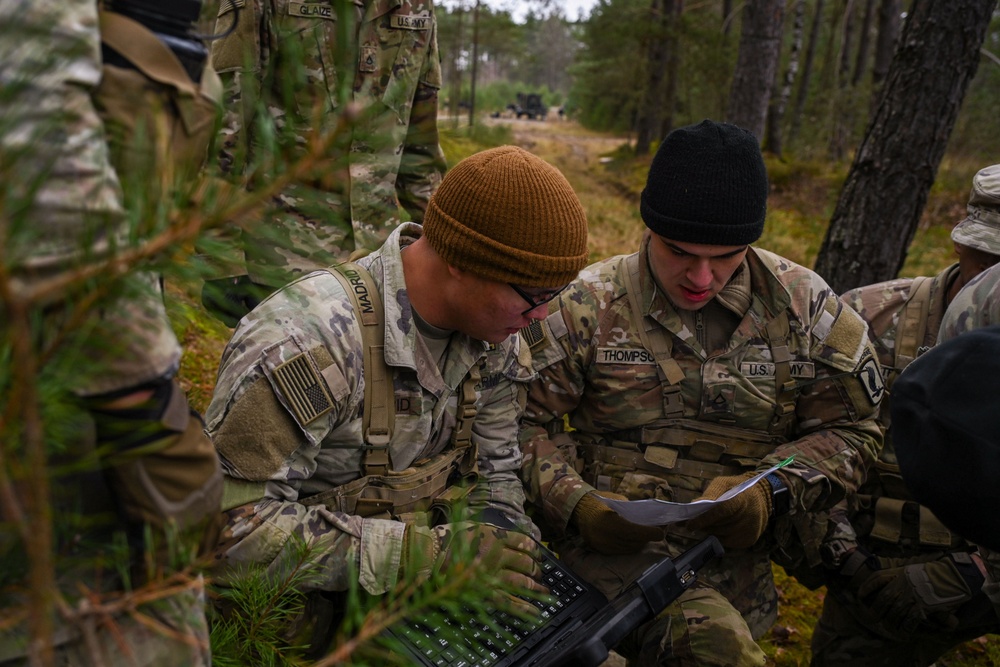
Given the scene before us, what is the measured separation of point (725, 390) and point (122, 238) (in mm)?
2179

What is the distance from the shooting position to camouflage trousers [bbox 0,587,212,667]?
819 millimetres

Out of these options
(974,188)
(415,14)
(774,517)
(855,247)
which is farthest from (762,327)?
(855,247)

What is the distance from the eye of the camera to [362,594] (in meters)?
1.79

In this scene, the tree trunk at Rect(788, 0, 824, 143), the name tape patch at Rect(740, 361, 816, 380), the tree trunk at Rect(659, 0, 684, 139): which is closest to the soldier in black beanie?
the name tape patch at Rect(740, 361, 816, 380)

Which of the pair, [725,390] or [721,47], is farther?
[721,47]

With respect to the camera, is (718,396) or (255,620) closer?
(255,620)

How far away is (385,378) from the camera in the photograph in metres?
1.90

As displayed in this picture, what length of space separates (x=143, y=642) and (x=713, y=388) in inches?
79.7

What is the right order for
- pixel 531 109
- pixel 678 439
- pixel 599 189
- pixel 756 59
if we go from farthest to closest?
1. pixel 531 109
2. pixel 599 189
3. pixel 756 59
4. pixel 678 439

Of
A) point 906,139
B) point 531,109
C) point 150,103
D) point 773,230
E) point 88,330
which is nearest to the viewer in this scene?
point 88,330

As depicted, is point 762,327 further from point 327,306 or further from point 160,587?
point 160,587

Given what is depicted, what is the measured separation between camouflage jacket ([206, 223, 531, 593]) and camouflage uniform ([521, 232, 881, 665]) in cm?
49

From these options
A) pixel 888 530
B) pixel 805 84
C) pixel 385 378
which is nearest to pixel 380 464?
pixel 385 378

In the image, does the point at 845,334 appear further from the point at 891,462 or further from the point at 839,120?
the point at 839,120
